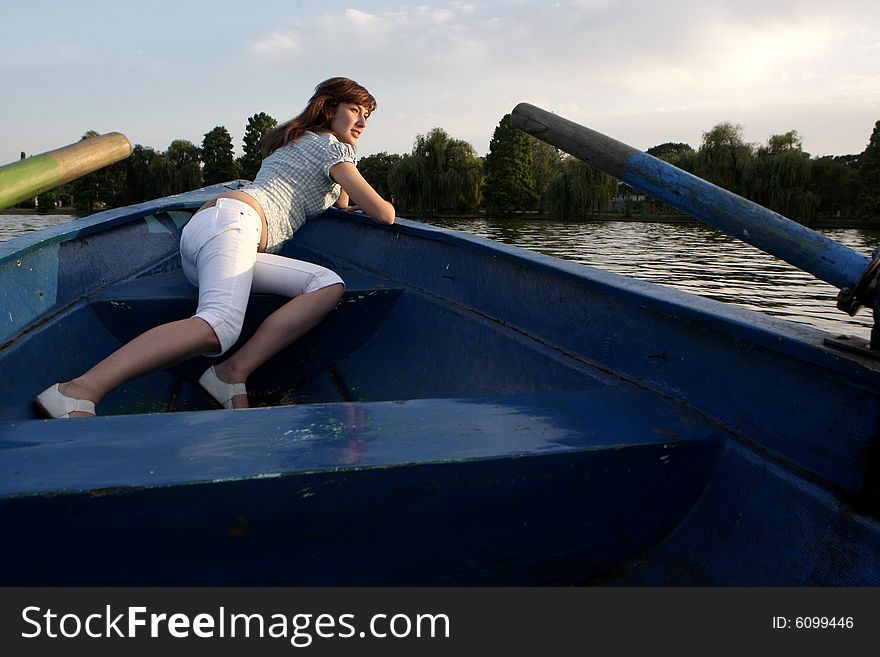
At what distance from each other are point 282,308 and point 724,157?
31.8 metres

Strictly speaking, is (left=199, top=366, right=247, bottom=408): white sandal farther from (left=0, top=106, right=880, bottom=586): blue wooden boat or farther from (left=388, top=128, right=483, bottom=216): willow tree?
(left=388, top=128, right=483, bottom=216): willow tree

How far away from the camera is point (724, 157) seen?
29891 mm

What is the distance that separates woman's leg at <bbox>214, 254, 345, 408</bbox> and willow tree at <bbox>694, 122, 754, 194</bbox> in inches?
1175

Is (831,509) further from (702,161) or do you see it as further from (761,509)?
(702,161)

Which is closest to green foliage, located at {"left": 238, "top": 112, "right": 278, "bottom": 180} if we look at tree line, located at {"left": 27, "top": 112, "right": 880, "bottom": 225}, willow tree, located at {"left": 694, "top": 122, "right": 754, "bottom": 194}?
tree line, located at {"left": 27, "top": 112, "right": 880, "bottom": 225}

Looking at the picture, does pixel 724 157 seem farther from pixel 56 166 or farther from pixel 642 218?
pixel 56 166

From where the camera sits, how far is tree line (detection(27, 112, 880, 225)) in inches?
1089

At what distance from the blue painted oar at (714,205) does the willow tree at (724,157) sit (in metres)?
30.0

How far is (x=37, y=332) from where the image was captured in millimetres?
1886

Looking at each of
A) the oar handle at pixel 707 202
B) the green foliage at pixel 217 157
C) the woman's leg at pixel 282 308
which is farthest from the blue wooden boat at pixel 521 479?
the green foliage at pixel 217 157

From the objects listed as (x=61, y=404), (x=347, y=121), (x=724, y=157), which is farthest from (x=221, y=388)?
(x=724, y=157)

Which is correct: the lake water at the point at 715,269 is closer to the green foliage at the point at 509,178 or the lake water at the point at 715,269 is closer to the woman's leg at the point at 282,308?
the woman's leg at the point at 282,308

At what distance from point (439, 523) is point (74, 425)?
0.56 metres
